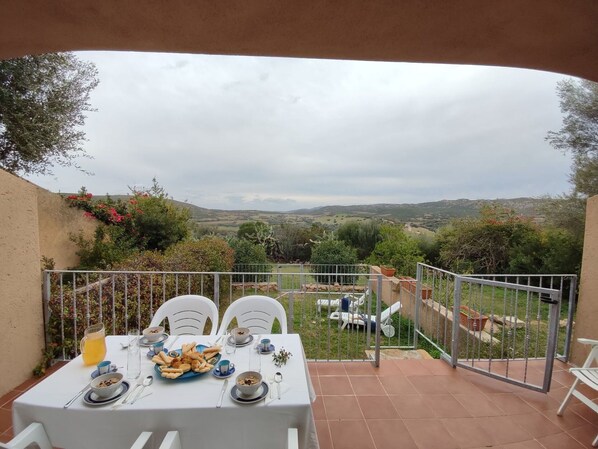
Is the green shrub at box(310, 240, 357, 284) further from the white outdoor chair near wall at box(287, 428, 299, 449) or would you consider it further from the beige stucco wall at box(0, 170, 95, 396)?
the white outdoor chair near wall at box(287, 428, 299, 449)

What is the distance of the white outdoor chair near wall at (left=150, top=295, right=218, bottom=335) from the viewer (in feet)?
7.98

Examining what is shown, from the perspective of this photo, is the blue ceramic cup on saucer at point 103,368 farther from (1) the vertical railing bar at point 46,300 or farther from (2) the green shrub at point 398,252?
(2) the green shrub at point 398,252

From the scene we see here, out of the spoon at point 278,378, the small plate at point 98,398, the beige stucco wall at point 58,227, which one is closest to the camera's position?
the small plate at point 98,398

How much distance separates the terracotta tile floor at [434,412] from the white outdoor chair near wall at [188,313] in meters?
1.20

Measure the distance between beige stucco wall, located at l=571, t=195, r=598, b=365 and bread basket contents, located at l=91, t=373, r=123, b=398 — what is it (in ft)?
13.7

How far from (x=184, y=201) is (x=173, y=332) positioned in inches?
256

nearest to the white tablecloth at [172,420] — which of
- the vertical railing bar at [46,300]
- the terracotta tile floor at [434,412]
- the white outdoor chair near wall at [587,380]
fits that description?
the terracotta tile floor at [434,412]

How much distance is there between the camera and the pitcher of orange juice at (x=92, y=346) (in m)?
1.60

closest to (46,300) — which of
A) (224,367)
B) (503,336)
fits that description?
(224,367)

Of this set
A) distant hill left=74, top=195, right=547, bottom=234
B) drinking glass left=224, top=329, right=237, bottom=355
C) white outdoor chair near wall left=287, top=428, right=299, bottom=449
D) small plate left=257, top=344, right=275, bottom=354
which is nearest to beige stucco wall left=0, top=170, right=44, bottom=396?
drinking glass left=224, top=329, right=237, bottom=355

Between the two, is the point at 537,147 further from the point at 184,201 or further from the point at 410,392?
the point at 184,201

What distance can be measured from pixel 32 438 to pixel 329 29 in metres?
2.48

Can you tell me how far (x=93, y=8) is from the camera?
1511 millimetres

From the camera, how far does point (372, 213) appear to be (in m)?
10.5
